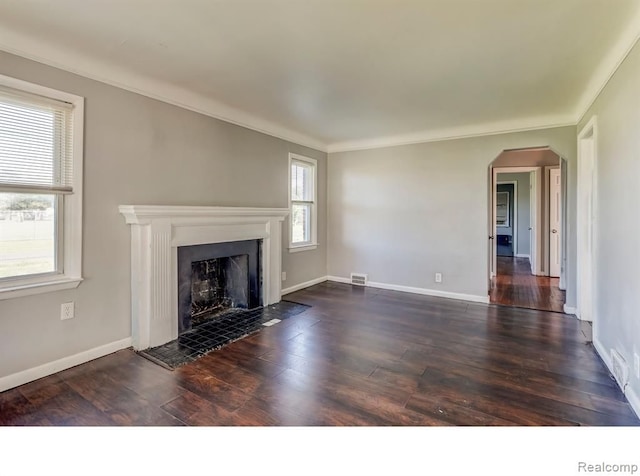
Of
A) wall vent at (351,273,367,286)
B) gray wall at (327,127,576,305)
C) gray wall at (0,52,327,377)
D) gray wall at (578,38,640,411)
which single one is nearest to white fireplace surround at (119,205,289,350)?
gray wall at (0,52,327,377)

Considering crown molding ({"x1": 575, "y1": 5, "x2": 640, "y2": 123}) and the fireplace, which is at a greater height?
crown molding ({"x1": 575, "y1": 5, "x2": 640, "y2": 123})

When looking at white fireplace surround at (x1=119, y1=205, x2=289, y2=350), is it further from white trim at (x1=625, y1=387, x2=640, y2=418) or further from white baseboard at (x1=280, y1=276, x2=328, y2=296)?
white trim at (x1=625, y1=387, x2=640, y2=418)

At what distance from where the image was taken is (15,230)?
2.24m

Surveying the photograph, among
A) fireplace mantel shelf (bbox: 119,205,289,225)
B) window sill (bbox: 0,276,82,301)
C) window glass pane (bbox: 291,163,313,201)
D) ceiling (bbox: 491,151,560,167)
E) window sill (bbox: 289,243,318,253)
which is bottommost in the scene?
window sill (bbox: 0,276,82,301)

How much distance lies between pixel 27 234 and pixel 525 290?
6270 millimetres

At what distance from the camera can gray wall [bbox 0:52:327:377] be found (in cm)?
228

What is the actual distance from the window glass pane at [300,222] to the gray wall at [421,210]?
51 cm

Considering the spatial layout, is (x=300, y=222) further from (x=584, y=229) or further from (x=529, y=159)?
(x=529, y=159)

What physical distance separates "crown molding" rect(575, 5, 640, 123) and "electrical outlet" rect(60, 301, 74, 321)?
4.40 metres

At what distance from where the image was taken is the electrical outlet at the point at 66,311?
96.6 inches

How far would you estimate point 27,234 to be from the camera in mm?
2297

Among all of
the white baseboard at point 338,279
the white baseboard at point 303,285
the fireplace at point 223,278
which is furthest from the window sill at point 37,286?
the white baseboard at point 338,279
